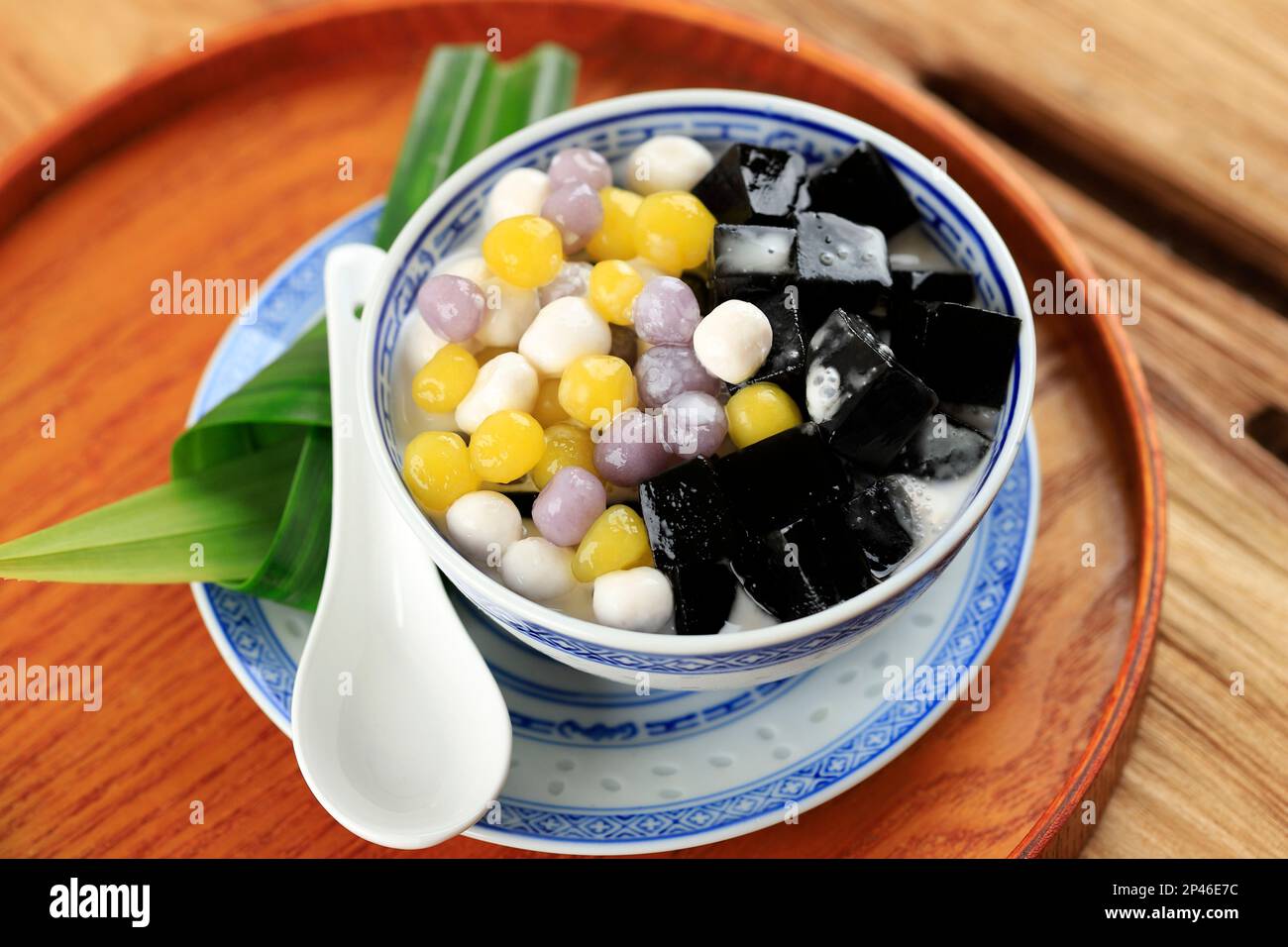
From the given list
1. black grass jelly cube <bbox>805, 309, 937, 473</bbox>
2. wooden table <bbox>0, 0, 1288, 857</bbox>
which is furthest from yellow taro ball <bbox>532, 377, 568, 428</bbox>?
wooden table <bbox>0, 0, 1288, 857</bbox>

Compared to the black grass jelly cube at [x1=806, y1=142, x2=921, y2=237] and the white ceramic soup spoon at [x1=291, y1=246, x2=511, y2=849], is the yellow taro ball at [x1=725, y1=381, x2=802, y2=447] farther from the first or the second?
the white ceramic soup spoon at [x1=291, y1=246, x2=511, y2=849]

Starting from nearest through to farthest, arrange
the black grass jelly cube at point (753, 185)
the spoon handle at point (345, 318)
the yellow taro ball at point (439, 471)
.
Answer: the yellow taro ball at point (439, 471)
the black grass jelly cube at point (753, 185)
the spoon handle at point (345, 318)

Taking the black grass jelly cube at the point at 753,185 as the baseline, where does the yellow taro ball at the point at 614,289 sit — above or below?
below

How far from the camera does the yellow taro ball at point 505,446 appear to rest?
108 cm

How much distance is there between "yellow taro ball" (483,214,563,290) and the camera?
1.16 metres

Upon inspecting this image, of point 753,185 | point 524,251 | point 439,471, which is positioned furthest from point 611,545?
point 753,185

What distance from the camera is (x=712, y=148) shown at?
53.9 inches

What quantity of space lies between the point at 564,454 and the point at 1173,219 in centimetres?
119

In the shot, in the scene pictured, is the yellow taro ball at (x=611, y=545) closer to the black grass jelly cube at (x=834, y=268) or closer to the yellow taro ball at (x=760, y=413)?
the yellow taro ball at (x=760, y=413)

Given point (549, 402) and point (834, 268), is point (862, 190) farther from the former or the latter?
point (549, 402)

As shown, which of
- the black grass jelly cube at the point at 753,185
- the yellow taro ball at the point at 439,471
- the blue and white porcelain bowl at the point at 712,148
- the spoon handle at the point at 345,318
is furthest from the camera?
the spoon handle at the point at 345,318

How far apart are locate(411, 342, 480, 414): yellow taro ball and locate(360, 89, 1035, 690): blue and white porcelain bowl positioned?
0.17 ft

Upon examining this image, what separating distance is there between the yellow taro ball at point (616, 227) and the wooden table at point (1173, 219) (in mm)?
708

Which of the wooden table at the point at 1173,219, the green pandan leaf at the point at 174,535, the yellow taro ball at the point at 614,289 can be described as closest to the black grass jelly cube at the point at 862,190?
the yellow taro ball at the point at 614,289
